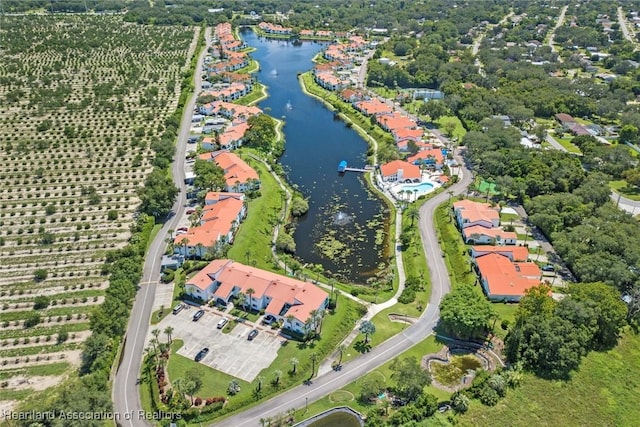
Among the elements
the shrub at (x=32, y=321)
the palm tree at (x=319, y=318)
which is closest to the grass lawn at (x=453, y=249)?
the palm tree at (x=319, y=318)

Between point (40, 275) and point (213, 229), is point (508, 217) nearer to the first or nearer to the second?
point (213, 229)

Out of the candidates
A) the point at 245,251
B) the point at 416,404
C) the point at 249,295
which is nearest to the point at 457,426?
the point at 416,404

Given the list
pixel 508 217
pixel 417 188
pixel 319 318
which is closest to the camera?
pixel 319 318

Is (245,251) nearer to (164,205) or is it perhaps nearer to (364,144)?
(164,205)

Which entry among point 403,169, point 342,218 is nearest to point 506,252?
point 342,218

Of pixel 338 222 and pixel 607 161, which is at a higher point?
pixel 607 161

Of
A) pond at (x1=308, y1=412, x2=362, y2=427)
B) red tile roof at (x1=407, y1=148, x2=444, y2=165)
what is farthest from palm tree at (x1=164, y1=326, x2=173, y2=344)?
red tile roof at (x1=407, y1=148, x2=444, y2=165)
